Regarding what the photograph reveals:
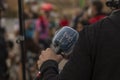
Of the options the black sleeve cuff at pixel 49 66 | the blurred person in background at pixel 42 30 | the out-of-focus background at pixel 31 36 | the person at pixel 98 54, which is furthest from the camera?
the blurred person in background at pixel 42 30

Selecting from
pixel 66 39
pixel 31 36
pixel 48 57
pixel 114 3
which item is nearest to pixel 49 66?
pixel 48 57

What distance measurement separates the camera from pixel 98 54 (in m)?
2.89

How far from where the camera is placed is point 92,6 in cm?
836

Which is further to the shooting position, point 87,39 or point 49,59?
point 49,59

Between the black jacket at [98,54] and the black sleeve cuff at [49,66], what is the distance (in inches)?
9.5

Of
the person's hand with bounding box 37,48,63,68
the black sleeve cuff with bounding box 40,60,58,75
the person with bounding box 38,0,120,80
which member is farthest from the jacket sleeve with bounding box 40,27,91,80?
the person's hand with bounding box 37,48,63,68

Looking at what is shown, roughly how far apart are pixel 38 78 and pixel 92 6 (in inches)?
203

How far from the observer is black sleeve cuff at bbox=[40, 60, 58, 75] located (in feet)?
10.4

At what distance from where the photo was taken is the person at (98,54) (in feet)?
9.43

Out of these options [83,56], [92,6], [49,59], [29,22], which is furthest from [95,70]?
[29,22]

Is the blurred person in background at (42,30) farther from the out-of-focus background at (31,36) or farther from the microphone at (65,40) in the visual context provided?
the microphone at (65,40)

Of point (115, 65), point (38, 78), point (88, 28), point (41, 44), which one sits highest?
point (88, 28)

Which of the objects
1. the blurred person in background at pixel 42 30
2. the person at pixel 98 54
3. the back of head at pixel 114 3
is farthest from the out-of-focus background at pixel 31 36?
the person at pixel 98 54

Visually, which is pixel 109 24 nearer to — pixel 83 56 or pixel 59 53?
pixel 83 56
